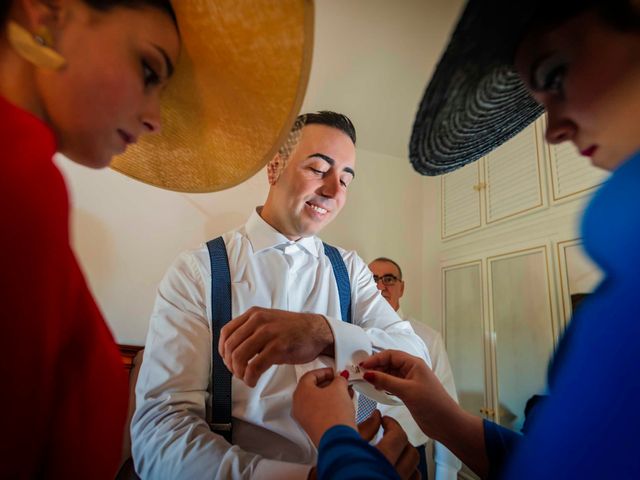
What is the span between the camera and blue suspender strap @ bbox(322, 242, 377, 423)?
792 mm

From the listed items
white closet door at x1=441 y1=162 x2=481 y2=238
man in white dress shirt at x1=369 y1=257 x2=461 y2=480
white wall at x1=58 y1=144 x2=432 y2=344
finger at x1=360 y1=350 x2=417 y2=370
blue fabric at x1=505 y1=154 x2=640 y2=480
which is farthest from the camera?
white closet door at x1=441 y1=162 x2=481 y2=238

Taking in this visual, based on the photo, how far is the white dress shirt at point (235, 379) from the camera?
0.53 meters

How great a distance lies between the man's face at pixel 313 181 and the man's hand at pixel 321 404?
1.53 ft

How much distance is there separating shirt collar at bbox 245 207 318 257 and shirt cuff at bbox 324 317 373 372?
317 millimetres

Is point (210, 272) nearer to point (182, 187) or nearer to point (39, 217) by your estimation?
point (182, 187)

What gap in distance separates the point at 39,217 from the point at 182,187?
0.34 metres

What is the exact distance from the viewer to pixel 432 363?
1.84m

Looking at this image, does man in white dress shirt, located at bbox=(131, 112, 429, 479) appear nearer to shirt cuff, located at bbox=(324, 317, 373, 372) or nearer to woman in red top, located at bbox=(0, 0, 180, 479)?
shirt cuff, located at bbox=(324, 317, 373, 372)

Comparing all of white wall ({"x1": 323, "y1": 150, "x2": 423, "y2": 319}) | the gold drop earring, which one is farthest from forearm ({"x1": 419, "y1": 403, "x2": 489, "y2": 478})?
white wall ({"x1": 323, "y1": 150, "x2": 423, "y2": 319})

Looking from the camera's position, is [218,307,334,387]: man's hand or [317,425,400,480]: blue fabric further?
[218,307,334,387]: man's hand

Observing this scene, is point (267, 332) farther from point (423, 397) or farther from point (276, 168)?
point (276, 168)

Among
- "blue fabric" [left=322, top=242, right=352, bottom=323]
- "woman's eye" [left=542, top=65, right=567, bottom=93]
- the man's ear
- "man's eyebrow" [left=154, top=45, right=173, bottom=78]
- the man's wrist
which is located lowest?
the man's wrist

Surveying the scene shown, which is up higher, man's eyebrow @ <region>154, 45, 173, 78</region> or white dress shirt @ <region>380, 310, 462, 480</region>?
man's eyebrow @ <region>154, 45, 173, 78</region>

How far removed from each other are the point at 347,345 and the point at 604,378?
16.4 inches
